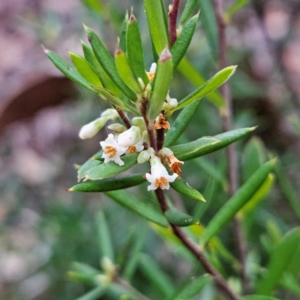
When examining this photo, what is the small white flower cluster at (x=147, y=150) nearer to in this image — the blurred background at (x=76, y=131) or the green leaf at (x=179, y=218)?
the green leaf at (x=179, y=218)

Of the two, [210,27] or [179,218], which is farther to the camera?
[210,27]

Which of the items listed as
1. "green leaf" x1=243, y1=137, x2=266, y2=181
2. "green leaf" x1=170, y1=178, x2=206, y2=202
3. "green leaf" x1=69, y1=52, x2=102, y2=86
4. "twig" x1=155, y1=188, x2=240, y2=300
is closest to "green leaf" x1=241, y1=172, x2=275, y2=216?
"green leaf" x1=243, y1=137, x2=266, y2=181

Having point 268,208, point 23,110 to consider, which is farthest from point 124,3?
point 268,208

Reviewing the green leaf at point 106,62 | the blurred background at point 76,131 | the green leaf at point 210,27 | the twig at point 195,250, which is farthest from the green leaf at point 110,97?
the blurred background at point 76,131

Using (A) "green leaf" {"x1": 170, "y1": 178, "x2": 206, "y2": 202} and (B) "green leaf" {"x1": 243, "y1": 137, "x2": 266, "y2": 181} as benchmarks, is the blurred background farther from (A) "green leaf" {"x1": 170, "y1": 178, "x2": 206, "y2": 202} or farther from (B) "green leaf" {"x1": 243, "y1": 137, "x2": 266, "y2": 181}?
(A) "green leaf" {"x1": 170, "y1": 178, "x2": 206, "y2": 202}

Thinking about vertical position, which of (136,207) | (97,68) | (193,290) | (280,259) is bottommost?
(280,259)

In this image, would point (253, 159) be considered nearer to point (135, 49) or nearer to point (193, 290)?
point (193, 290)

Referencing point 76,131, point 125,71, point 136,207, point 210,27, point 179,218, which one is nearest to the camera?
point 125,71

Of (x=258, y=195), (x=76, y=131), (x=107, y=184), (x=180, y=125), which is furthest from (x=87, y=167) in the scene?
(x=76, y=131)
